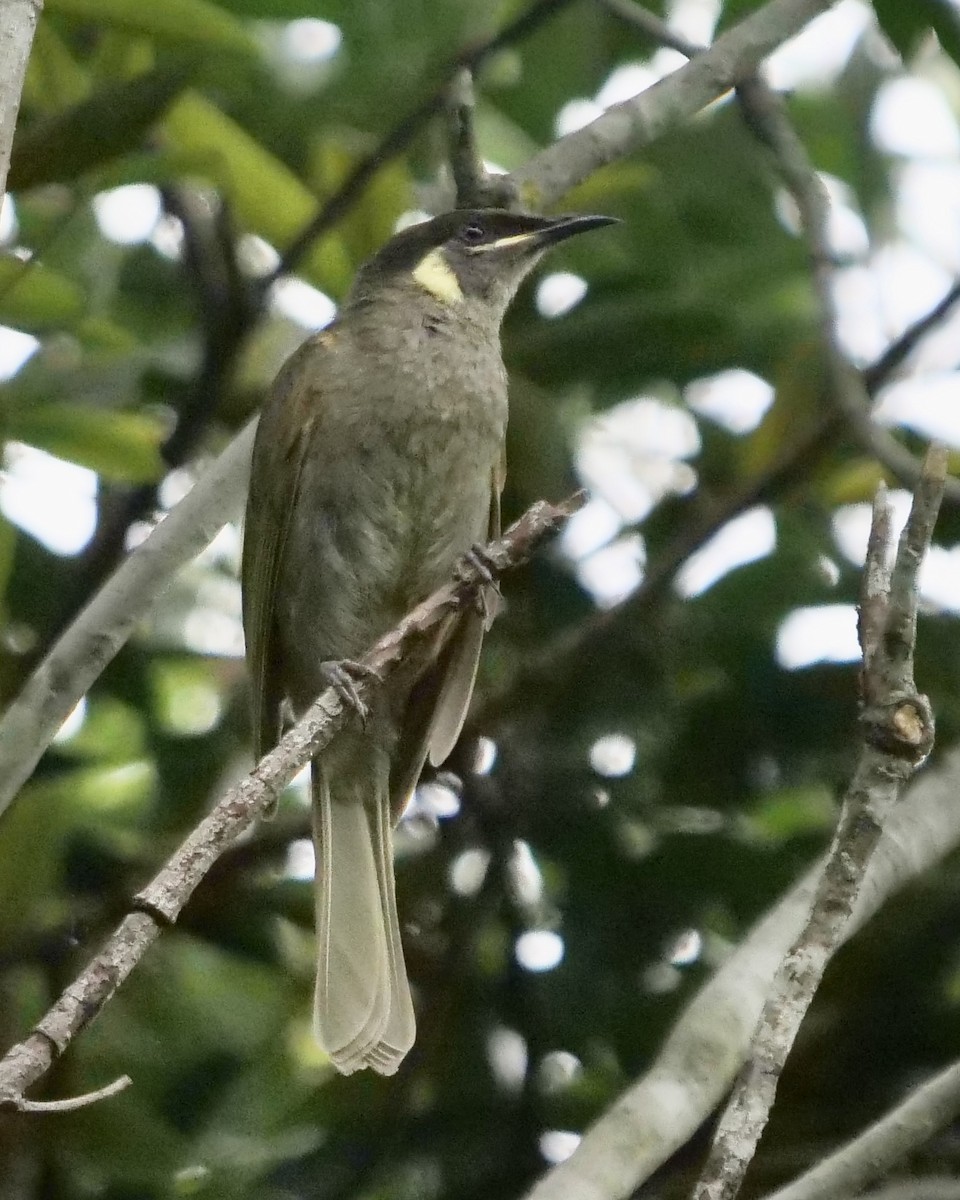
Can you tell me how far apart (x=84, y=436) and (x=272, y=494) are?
0.89 m

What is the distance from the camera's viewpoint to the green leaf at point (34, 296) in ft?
11.6

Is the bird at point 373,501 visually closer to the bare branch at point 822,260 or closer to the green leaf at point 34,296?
the bare branch at point 822,260

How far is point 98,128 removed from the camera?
3422 millimetres

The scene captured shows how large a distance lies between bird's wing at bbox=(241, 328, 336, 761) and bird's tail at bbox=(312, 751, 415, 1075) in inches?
9.5

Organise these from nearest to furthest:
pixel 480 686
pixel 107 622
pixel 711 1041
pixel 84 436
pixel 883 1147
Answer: pixel 883 1147 → pixel 711 1041 → pixel 107 622 → pixel 84 436 → pixel 480 686

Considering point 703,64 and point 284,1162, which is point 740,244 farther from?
point 284,1162

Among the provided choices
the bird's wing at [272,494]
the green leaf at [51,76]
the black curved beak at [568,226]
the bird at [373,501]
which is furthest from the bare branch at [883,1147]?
the green leaf at [51,76]

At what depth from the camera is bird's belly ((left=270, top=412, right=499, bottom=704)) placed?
4328mm

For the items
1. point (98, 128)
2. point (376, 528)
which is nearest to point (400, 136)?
point (98, 128)

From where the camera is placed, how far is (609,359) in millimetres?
4172

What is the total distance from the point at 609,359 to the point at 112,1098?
6.08 ft

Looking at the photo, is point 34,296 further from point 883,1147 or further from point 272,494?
point 883,1147

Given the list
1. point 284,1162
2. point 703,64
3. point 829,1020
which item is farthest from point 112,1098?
point 703,64

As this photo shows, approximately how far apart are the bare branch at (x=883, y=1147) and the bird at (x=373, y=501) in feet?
6.00
